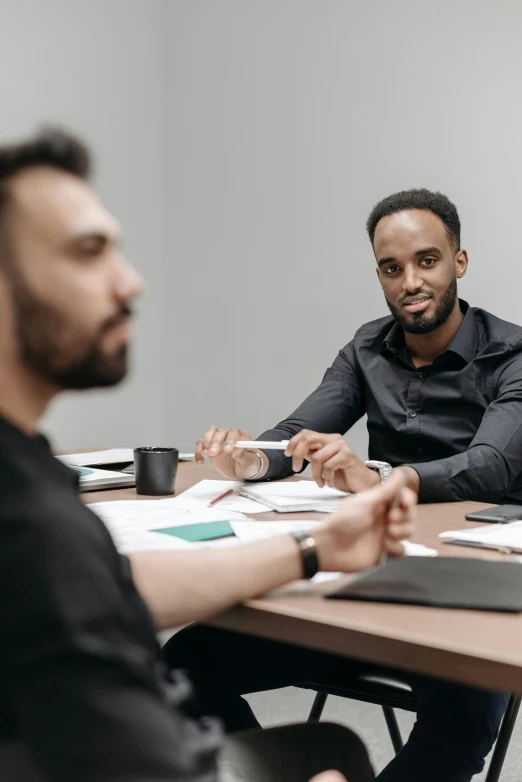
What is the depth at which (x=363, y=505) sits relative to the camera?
938mm

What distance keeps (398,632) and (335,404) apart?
1.35 meters

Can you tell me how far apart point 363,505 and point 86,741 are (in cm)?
52

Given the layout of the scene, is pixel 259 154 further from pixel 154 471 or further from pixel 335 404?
pixel 154 471

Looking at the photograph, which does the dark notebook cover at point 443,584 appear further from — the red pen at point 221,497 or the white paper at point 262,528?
the red pen at point 221,497

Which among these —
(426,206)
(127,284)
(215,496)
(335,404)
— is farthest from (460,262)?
(127,284)

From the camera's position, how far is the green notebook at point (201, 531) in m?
1.09

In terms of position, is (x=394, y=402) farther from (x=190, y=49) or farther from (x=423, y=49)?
(x=190, y=49)

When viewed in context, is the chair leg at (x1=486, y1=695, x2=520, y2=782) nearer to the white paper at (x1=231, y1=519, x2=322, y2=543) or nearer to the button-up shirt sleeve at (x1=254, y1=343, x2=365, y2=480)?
the white paper at (x1=231, y1=519, x2=322, y2=543)

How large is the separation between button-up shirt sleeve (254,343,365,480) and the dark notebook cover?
38.6 inches

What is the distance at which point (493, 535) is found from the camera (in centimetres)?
114

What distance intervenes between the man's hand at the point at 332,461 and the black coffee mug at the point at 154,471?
0.73 ft

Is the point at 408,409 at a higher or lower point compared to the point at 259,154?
lower

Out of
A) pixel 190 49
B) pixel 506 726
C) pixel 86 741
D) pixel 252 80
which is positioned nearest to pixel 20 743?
pixel 86 741

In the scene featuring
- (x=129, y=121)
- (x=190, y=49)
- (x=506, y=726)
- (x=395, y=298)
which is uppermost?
(x=190, y=49)
